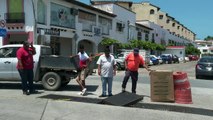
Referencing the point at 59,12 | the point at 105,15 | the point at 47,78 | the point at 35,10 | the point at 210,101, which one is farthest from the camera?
the point at 105,15

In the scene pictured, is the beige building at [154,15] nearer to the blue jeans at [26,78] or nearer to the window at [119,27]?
the window at [119,27]

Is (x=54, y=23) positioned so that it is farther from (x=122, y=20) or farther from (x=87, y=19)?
(x=122, y=20)

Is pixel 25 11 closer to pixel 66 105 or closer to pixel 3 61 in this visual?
pixel 3 61

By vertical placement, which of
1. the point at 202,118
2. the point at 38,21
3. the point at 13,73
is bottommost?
the point at 202,118

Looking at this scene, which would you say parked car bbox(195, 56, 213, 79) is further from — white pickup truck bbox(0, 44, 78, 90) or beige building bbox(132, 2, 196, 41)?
beige building bbox(132, 2, 196, 41)

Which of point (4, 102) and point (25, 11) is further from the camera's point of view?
point (25, 11)

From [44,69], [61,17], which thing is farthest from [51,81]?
[61,17]

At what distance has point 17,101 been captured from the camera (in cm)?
1114

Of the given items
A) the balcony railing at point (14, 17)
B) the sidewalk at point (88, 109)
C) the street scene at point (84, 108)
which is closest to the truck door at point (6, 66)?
the street scene at point (84, 108)

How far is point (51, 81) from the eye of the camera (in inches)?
559

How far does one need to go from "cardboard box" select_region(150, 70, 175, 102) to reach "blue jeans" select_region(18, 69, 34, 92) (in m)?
4.15

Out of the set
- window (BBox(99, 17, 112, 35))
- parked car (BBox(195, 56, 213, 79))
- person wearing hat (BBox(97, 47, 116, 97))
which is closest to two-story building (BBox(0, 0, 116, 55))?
window (BBox(99, 17, 112, 35))

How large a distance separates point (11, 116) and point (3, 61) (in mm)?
5704

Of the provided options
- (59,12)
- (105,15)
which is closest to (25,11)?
(59,12)
